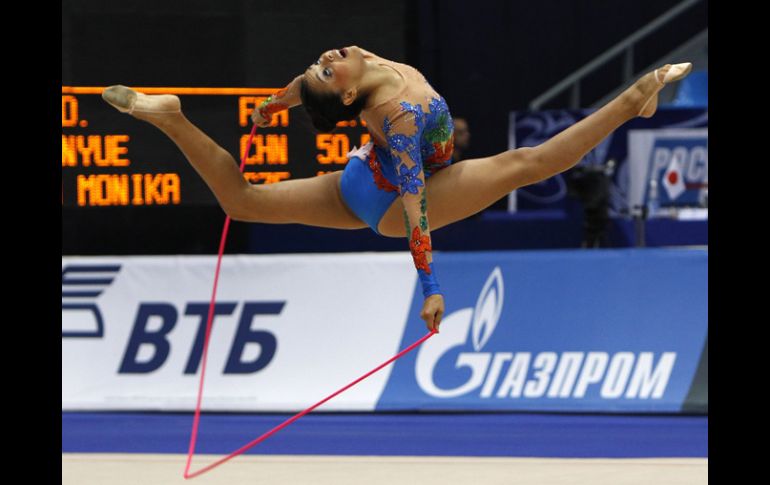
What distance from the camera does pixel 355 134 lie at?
7.36 metres

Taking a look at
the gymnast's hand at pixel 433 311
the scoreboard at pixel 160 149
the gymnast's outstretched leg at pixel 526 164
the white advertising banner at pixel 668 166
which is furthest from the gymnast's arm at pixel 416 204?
the white advertising banner at pixel 668 166

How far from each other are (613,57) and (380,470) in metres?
8.03

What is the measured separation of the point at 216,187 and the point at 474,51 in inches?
332

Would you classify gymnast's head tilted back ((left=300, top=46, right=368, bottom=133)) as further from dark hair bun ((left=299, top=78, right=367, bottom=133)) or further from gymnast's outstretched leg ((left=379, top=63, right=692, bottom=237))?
gymnast's outstretched leg ((left=379, top=63, right=692, bottom=237))

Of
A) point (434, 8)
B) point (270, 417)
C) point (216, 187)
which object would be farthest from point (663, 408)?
point (434, 8)

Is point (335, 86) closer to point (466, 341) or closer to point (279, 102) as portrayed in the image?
point (279, 102)

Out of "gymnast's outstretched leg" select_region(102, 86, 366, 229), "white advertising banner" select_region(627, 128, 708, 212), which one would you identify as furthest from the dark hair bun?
"white advertising banner" select_region(627, 128, 708, 212)

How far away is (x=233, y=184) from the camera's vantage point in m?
4.80

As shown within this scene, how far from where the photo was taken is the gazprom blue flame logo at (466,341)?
7.14 meters

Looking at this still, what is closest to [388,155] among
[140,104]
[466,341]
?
[140,104]

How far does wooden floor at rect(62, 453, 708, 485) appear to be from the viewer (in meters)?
5.48

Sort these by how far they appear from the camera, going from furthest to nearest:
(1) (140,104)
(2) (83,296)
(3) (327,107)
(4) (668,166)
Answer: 1. (4) (668,166)
2. (2) (83,296)
3. (1) (140,104)
4. (3) (327,107)

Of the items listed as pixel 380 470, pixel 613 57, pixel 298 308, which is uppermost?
pixel 613 57

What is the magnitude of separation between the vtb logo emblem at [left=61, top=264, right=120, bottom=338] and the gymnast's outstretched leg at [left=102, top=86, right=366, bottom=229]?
2.75 metres
